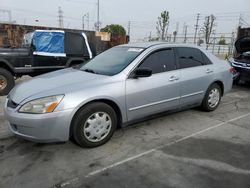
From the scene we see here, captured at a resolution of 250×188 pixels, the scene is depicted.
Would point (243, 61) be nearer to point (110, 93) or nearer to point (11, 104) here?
point (110, 93)

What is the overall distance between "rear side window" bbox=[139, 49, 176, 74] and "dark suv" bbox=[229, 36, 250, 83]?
172 inches

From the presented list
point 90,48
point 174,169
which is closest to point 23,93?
point 174,169

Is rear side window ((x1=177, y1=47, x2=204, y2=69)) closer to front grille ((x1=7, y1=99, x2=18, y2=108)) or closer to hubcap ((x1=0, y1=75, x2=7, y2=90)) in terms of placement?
front grille ((x1=7, y1=99, x2=18, y2=108))

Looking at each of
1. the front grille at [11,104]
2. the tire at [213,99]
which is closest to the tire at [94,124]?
the front grille at [11,104]

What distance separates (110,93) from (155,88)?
2.88 ft

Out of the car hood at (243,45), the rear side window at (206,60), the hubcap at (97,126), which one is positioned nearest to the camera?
the hubcap at (97,126)

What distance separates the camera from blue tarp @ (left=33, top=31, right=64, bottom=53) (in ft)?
25.2

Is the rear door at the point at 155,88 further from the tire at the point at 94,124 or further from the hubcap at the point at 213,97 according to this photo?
the hubcap at the point at 213,97

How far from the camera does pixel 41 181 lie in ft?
9.30

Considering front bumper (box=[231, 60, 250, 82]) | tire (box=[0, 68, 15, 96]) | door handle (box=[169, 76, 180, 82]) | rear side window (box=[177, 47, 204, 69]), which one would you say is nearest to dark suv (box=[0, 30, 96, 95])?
tire (box=[0, 68, 15, 96])

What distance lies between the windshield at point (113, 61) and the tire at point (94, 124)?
0.66 metres

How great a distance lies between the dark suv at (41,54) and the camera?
7.02 m

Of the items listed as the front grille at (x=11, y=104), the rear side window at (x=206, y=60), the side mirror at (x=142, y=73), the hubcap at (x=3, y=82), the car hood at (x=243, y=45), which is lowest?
the hubcap at (x=3, y=82)

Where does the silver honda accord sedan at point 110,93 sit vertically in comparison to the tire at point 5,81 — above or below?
above
